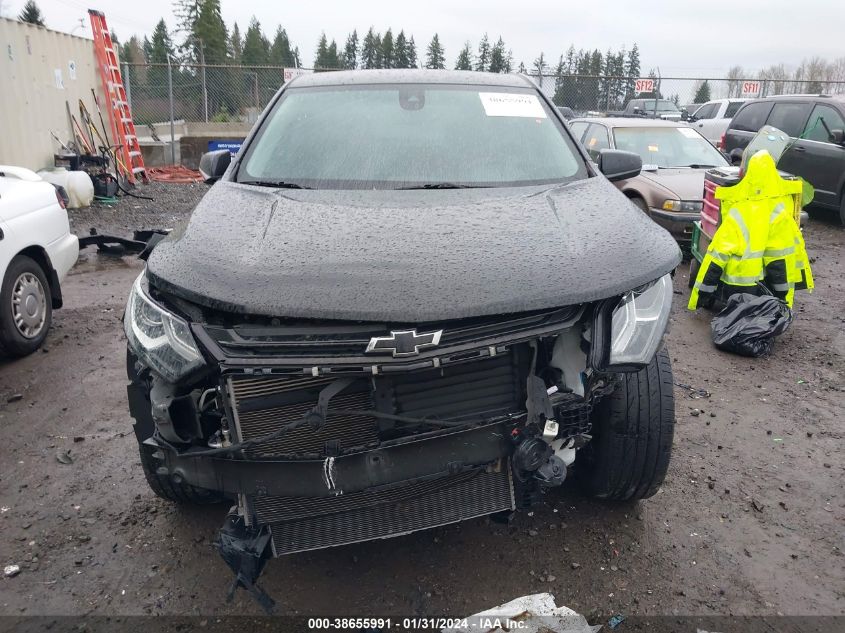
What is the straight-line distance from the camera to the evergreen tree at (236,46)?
2138 inches

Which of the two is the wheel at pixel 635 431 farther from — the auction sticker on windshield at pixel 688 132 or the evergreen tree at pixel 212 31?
the evergreen tree at pixel 212 31

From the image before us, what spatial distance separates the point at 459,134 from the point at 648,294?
4.73 feet

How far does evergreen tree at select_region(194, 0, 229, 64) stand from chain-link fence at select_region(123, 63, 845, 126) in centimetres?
3579

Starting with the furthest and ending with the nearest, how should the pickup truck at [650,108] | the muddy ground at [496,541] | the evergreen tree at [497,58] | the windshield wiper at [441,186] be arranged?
the evergreen tree at [497,58], the pickup truck at [650,108], the windshield wiper at [441,186], the muddy ground at [496,541]

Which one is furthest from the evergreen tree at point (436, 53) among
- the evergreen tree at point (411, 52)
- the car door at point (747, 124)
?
the car door at point (747, 124)

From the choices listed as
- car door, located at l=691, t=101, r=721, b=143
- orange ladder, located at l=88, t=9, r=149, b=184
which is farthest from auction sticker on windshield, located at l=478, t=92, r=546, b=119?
car door, located at l=691, t=101, r=721, b=143

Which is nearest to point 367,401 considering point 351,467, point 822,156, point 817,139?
Answer: point 351,467

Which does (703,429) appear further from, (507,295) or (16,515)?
(16,515)

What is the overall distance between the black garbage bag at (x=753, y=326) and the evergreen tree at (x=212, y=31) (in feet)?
172

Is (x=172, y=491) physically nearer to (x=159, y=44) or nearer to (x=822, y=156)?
(x=822, y=156)

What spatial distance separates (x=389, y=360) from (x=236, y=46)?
65793mm

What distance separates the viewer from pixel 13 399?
4.04 metres

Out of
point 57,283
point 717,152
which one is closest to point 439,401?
point 57,283

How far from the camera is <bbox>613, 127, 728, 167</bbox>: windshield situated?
319 inches
